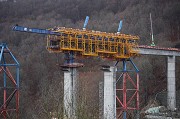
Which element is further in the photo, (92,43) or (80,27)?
(80,27)

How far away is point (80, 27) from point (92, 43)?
45.7m

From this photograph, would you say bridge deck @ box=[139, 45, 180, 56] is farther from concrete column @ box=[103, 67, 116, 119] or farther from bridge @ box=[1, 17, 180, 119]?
concrete column @ box=[103, 67, 116, 119]

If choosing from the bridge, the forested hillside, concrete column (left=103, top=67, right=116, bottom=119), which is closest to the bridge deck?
the bridge

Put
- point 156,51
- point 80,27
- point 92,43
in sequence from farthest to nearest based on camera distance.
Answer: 1. point 80,27
2. point 156,51
3. point 92,43

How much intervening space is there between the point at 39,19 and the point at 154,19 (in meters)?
31.9

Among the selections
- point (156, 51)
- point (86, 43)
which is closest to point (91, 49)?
point (86, 43)

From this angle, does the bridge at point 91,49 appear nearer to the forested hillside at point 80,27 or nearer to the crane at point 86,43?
the crane at point 86,43

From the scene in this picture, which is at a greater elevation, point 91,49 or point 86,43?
point 86,43

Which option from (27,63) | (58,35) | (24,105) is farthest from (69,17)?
(58,35)

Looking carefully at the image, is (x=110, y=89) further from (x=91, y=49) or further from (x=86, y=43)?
(x=86, y=43)

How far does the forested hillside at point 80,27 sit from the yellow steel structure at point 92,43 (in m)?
2.65

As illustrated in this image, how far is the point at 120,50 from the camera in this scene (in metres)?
27.2

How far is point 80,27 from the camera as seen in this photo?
70.7m

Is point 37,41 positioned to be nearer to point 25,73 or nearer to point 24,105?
point 25,73
